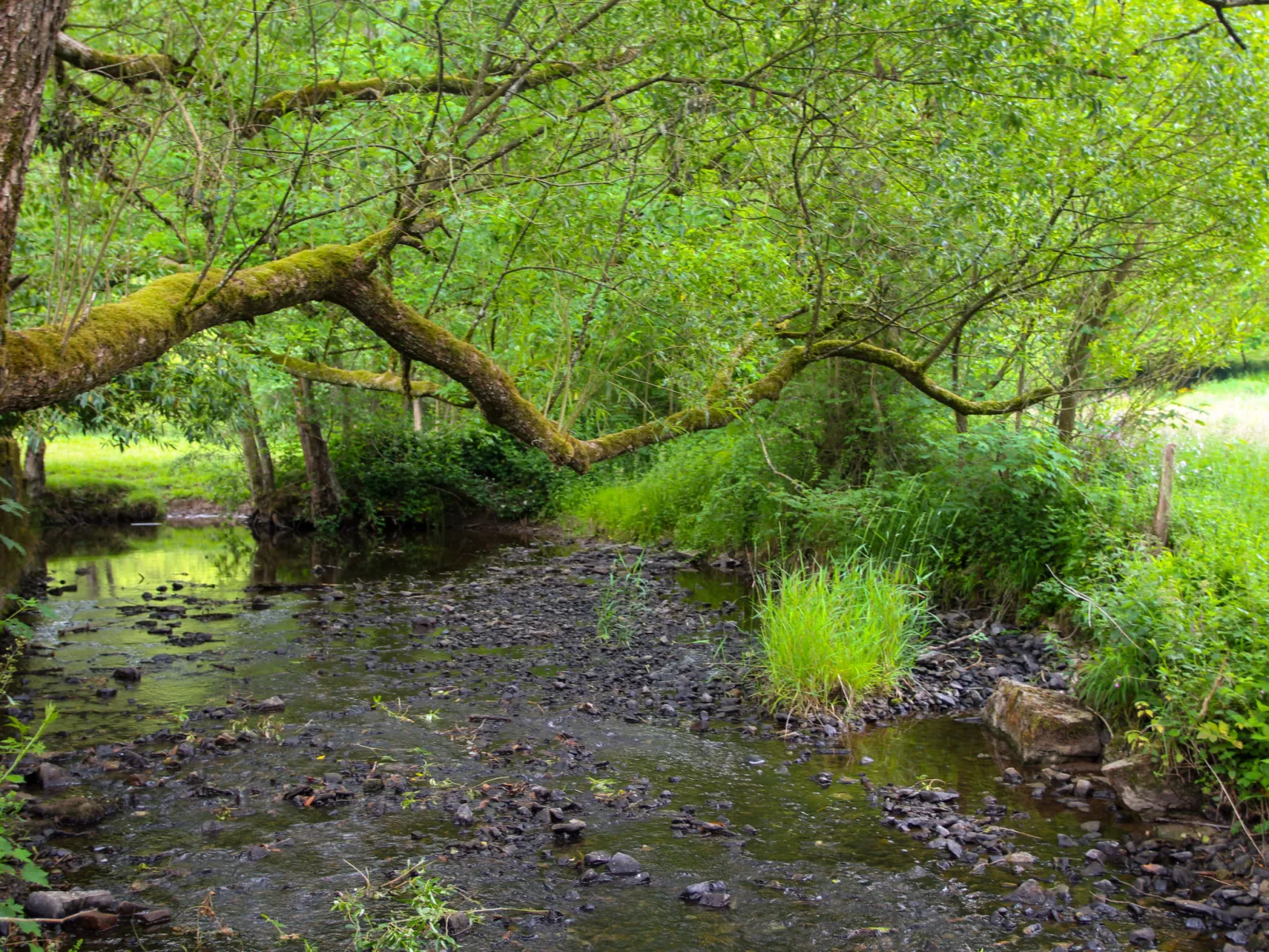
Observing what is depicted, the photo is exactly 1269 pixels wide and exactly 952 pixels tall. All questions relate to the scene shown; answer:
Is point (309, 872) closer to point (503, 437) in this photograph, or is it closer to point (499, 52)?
point (499, 52)

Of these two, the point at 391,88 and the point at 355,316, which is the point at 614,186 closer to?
the point at 391,88

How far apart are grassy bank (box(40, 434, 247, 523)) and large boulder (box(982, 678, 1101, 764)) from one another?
2048 centimetres

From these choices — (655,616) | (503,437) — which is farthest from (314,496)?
(655,616)

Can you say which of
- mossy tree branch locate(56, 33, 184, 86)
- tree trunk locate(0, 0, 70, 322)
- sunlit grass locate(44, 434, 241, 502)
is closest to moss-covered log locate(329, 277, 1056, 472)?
mossy tree branch locate(56, 33, 184, 86)

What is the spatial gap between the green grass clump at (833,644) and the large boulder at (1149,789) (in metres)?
2.60

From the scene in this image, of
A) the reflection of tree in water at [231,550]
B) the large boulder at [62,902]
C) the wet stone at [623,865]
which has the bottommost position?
the reflection of tree in water at [231,550]

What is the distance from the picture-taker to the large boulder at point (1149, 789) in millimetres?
7074

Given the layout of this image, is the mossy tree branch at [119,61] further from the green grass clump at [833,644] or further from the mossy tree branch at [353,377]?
the green grass clump at [833,644]

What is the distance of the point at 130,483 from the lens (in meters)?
27.8

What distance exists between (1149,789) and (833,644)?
3112 millimetres

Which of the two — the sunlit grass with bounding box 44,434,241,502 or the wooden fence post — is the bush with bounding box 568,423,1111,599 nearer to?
the wooden fence post

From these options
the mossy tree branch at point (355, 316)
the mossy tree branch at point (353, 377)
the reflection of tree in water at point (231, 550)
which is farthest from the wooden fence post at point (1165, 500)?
the reflection of tree in water at point (231, 550)

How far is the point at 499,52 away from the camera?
704 cm

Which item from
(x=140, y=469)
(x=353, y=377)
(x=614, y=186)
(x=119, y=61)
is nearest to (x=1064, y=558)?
(x=614, y=186)
